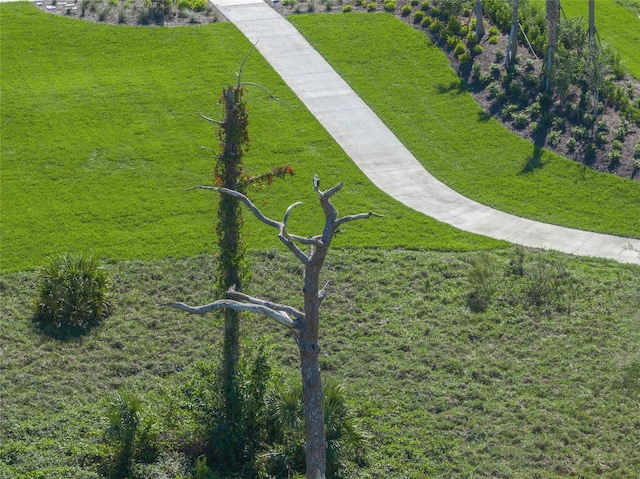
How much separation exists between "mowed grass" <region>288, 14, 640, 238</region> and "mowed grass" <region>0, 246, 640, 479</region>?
275 centimetres

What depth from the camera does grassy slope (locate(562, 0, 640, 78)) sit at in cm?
3336

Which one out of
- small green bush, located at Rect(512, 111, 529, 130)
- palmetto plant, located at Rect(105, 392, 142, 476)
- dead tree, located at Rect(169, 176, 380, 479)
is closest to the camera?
dead tree, located at Rect(169, 176, 380, 479)

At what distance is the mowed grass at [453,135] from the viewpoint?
25.0m

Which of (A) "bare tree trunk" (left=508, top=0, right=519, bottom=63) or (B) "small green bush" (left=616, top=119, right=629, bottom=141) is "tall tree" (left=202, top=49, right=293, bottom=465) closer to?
(B) "small green bush" (left=616, top=119, right=629, bottom=141)

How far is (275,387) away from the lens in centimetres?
1741

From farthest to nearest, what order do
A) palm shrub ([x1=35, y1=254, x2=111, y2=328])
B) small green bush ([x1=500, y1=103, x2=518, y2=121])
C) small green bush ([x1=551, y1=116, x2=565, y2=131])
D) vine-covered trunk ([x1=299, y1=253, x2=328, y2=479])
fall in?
small green bush ([x1=500, y1=103, x2=518, y2=121])
small green bush ([x1=551, y1=116, x2=565, y2=131])
palm shrub ([x1=35, y1=254, x2=111, y2=328])
vine-covered trunk ([x1=299, y1=253, x2=328, y2=479])

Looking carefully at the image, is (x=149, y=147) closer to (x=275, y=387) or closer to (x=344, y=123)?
(x=344, y=123)

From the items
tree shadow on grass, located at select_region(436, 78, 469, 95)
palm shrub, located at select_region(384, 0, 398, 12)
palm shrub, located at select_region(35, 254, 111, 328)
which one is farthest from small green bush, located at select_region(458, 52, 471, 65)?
palm shrub, located at select_region(35, 254, 111, 328)

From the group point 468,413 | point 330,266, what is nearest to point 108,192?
point 330,266

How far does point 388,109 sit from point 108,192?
8457 millimetres

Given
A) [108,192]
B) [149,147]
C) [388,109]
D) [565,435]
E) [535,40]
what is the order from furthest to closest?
1. [535,40]
2. [388,109]
3. [149,147]
4. [108,192]
5. [565,435]

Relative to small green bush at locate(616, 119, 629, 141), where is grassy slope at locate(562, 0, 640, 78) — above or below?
→ above

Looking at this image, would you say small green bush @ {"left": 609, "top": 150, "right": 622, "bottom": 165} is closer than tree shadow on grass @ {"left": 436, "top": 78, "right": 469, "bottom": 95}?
Yes

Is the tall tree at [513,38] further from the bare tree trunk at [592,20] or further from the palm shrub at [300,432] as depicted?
the palm shrub at [300,432]
